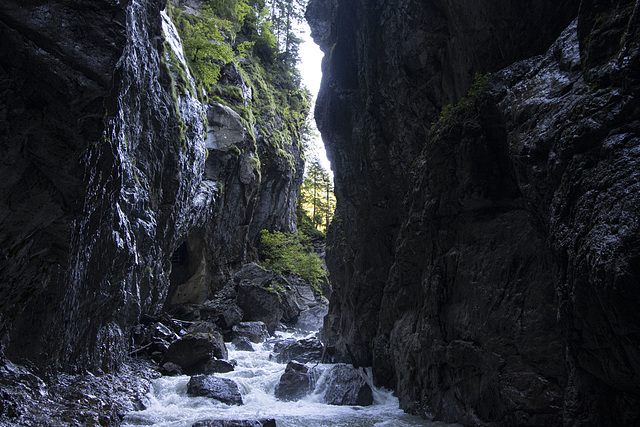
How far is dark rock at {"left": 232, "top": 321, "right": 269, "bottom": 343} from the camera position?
800 inches

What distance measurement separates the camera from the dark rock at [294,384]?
1143 cm

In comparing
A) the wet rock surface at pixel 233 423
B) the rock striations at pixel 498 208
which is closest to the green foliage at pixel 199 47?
the rock striations at pixel 498 208

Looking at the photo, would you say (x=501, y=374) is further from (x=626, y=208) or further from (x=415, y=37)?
(x=415, y=37)

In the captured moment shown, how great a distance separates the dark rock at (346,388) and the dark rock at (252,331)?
9.36 m

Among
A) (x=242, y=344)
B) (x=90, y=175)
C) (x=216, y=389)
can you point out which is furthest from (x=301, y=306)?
(x=90, y=175)

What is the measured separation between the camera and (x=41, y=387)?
316 inches

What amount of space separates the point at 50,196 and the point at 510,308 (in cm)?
828

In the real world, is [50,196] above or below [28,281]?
above

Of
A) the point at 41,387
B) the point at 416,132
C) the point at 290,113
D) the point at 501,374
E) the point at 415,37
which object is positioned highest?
the point at 290,113

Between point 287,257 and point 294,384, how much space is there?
687 inches

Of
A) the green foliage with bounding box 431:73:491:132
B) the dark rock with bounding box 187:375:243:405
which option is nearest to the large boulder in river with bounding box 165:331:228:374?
the dark rock with bounding box 187:375:243:405

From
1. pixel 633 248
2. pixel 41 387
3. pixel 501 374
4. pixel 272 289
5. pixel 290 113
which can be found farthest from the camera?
pixel 290 113

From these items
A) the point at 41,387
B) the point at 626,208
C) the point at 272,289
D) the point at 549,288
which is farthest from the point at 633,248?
the point at 272,289

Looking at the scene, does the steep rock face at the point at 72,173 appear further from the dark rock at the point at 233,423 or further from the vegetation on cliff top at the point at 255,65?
the vegetation on cliff top at the point at 255,65
